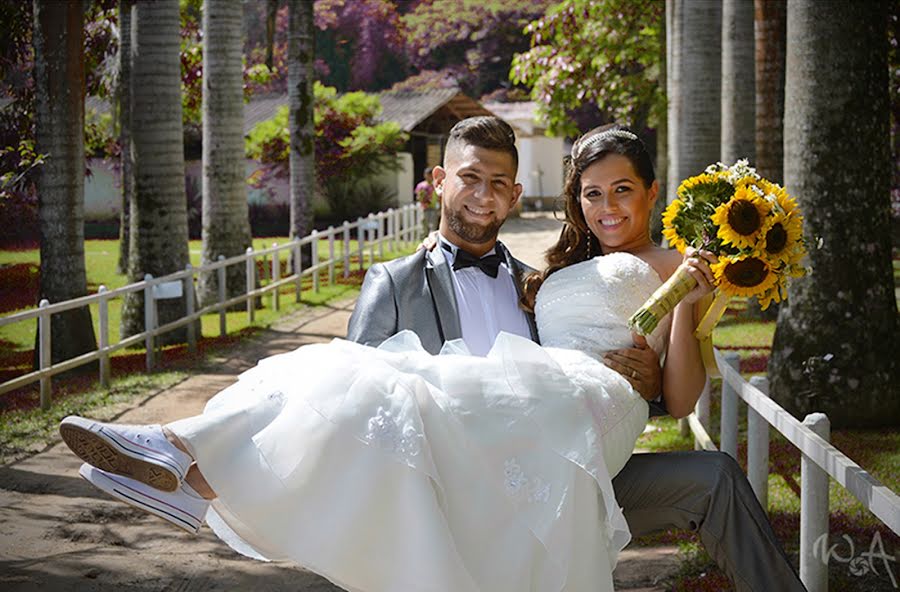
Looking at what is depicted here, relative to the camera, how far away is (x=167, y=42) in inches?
575

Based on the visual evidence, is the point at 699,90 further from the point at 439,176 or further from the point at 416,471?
the point at 416,471

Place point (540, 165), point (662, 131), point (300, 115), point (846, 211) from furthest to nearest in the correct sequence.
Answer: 1. point (540, 165)
2. point (662, 131)
3. point (300, 115)
4. point (846, 211)

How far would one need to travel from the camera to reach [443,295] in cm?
486

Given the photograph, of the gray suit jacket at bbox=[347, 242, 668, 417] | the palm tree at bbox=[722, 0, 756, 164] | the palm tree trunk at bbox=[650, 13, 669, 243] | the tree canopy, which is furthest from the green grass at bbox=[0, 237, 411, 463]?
the tree canopy

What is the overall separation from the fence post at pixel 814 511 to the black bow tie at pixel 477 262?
4.89ft

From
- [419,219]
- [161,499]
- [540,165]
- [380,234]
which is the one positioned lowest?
[161,499]

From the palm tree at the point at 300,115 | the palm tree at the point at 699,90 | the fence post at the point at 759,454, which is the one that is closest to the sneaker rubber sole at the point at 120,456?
the fence post at the point at 759,454

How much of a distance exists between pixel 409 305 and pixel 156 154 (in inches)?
417

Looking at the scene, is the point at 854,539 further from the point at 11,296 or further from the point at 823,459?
the point at 11,296

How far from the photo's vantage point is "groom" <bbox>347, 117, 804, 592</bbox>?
4.22 m

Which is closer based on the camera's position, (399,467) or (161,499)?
(399,467)

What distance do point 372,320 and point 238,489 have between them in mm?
1038

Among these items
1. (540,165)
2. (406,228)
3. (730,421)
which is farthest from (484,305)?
(540,165)

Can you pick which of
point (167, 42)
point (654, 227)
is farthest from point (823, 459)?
point (654, 227)
